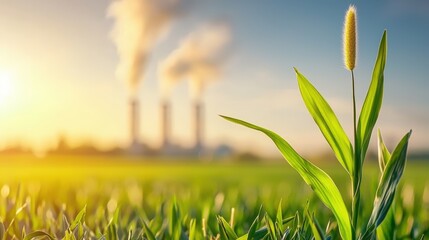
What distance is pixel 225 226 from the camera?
61.6 inches

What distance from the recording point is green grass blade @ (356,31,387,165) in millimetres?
1336

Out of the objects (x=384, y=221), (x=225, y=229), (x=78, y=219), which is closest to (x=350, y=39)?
(x=225, y=229)

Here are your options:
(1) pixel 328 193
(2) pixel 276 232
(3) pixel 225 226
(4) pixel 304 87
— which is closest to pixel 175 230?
(3) pixel 225 226

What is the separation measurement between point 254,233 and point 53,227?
685 mm

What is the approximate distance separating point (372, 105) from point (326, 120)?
114mm

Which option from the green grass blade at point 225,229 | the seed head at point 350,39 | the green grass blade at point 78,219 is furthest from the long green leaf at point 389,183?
the green grass blade at point 78,219

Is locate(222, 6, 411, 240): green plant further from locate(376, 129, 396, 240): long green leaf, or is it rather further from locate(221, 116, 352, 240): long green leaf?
locate(376, 129, 396, 240): long green leaf

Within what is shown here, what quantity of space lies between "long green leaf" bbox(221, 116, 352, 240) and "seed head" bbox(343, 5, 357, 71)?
26 centimetres

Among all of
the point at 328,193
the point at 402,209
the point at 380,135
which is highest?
the point at 380,135

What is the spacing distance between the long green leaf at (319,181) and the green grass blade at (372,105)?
0.12 meters

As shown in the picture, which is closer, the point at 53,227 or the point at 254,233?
the point at 254,233

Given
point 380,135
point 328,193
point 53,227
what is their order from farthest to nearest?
point 53,227
point 380,135
point 328,193

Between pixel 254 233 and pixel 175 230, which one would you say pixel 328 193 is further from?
pixel 175 230

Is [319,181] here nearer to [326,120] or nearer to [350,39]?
[326,120]
